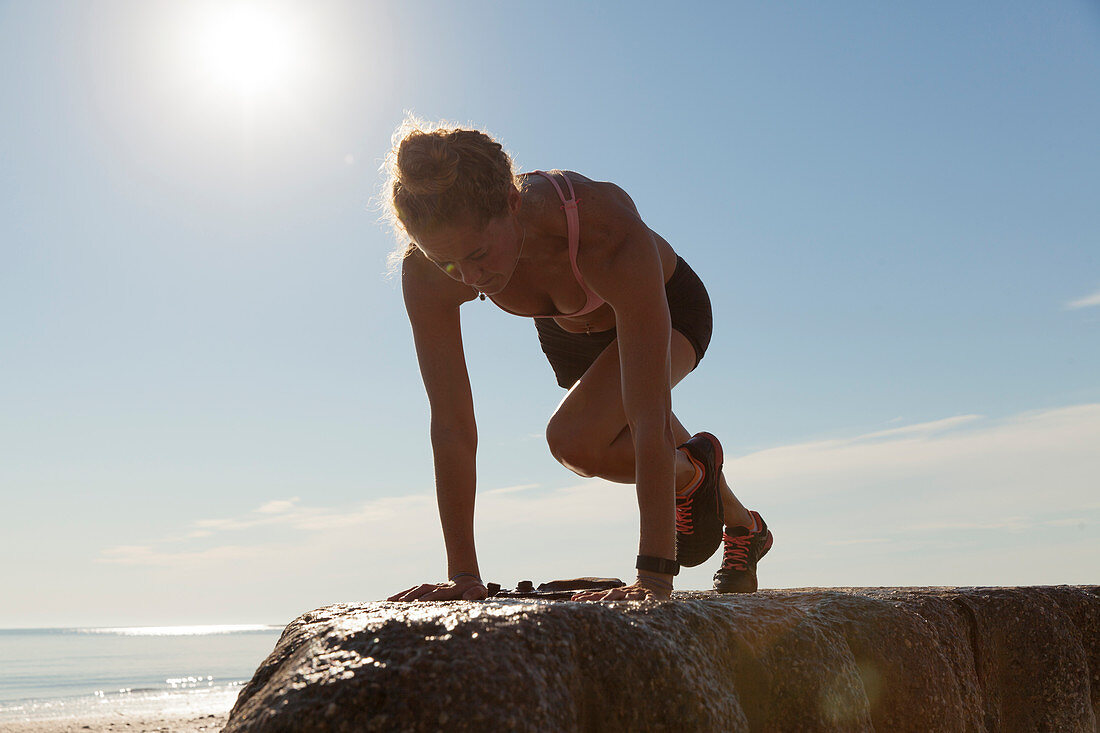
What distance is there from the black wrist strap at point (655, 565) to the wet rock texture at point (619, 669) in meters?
0.34

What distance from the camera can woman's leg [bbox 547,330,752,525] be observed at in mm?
3393

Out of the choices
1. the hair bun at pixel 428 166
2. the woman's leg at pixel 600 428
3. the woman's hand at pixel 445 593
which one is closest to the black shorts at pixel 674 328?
the woman's leg at pixel 600 428

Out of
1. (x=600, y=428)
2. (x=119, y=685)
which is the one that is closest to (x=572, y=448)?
(x=600, y=428)

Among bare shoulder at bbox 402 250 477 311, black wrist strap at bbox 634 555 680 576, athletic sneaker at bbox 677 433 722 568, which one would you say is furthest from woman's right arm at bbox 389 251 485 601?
athletic sneaker at bbox 677 433 722 568

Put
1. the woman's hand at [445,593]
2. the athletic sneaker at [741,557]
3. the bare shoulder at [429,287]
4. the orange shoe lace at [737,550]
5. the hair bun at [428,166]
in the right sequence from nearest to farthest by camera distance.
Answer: the woman's hand at [445,593]
the hair bun at [428,166]
the bare shoulder at [429,287]
the athletic sneaker at [741,557]
the orange shoe lace at [737,550]

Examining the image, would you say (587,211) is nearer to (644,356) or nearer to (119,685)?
(644,356)

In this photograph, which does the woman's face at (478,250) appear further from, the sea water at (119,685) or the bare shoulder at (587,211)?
the sea water at (119,685)

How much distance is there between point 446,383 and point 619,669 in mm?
1714

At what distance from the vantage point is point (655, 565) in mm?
2229

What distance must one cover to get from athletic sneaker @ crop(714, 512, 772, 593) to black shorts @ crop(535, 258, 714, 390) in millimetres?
836

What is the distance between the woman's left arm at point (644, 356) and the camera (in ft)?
7.75

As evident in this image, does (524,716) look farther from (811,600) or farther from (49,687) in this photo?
(49,687)

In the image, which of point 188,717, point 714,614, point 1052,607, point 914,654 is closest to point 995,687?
point 1052,607

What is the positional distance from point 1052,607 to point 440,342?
2.41 metres
